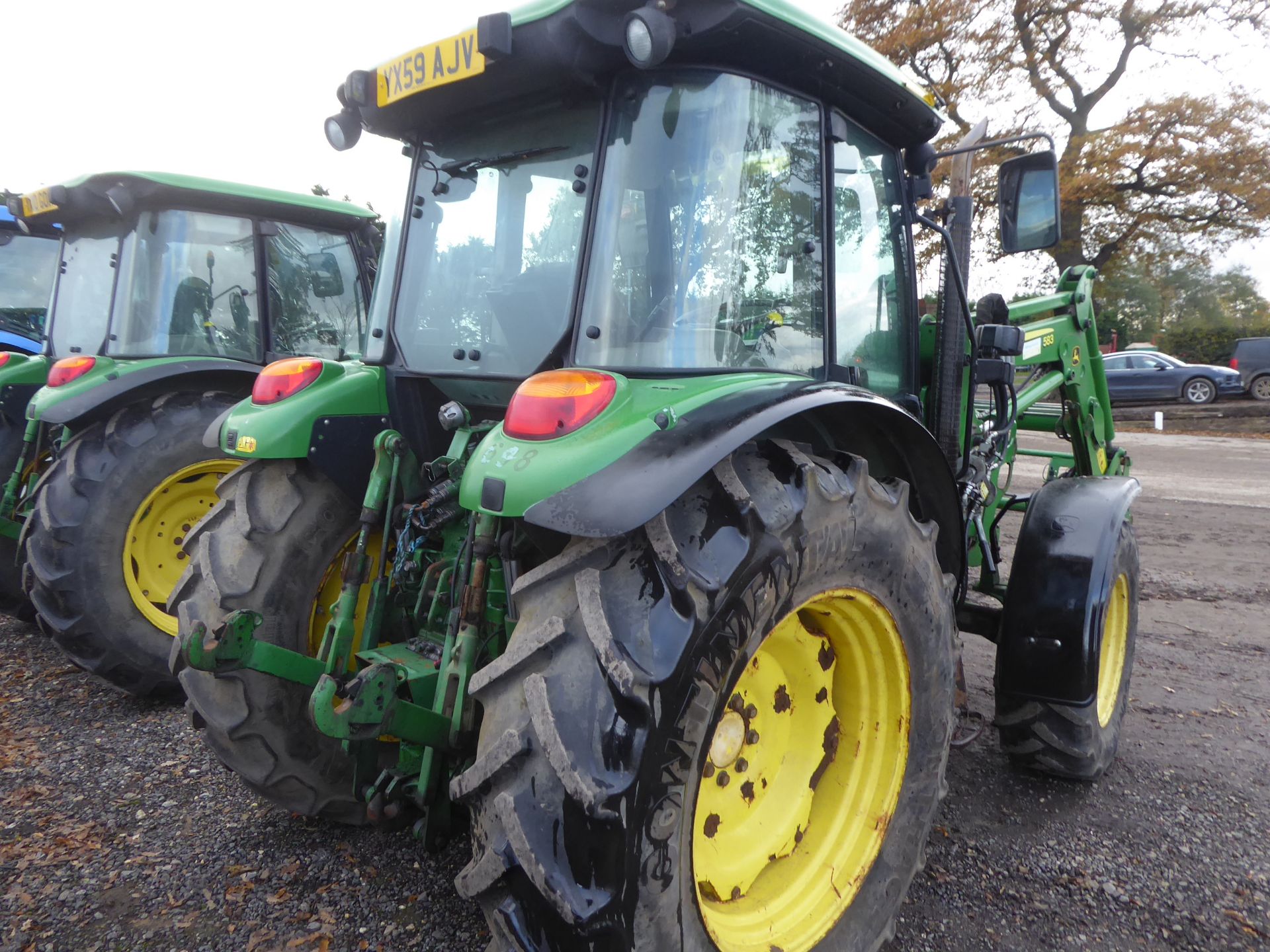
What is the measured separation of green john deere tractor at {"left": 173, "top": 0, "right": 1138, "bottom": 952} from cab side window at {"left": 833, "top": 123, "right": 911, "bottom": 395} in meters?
0.02

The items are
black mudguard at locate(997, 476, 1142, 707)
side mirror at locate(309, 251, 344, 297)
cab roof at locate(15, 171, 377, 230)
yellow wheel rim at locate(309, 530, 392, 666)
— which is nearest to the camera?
yellow wheel rim at locate(309, 530, 392, 666)

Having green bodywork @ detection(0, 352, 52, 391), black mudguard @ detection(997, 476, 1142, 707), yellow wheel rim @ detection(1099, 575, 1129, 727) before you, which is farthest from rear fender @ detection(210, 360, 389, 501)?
green bodywork @ detection(0, 352, 52, 391)

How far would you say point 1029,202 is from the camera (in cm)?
288

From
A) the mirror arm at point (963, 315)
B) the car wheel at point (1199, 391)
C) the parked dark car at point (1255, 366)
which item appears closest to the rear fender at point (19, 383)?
the mirror arm at point (963, 315)

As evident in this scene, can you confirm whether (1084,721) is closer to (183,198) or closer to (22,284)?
(183,198)

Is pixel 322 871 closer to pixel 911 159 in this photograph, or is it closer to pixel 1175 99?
pixel 911 159

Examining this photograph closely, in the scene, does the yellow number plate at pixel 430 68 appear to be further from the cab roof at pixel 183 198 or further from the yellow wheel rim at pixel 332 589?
the cab roof at pixel 183 198

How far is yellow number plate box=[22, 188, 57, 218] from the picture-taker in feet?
15.3

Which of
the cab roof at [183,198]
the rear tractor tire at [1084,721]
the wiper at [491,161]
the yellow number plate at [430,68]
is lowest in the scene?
the rear tractor tire at [1084,721]

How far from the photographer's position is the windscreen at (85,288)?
15.6 feet

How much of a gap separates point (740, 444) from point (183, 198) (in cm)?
415

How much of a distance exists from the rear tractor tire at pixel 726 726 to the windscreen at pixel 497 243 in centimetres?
74

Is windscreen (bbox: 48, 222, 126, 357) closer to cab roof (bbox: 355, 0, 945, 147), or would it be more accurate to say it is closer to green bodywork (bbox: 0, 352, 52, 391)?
green bodywork (bbox: 0, 352, 52, 391)

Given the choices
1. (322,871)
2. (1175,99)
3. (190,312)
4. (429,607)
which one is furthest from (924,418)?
(1175,99)
